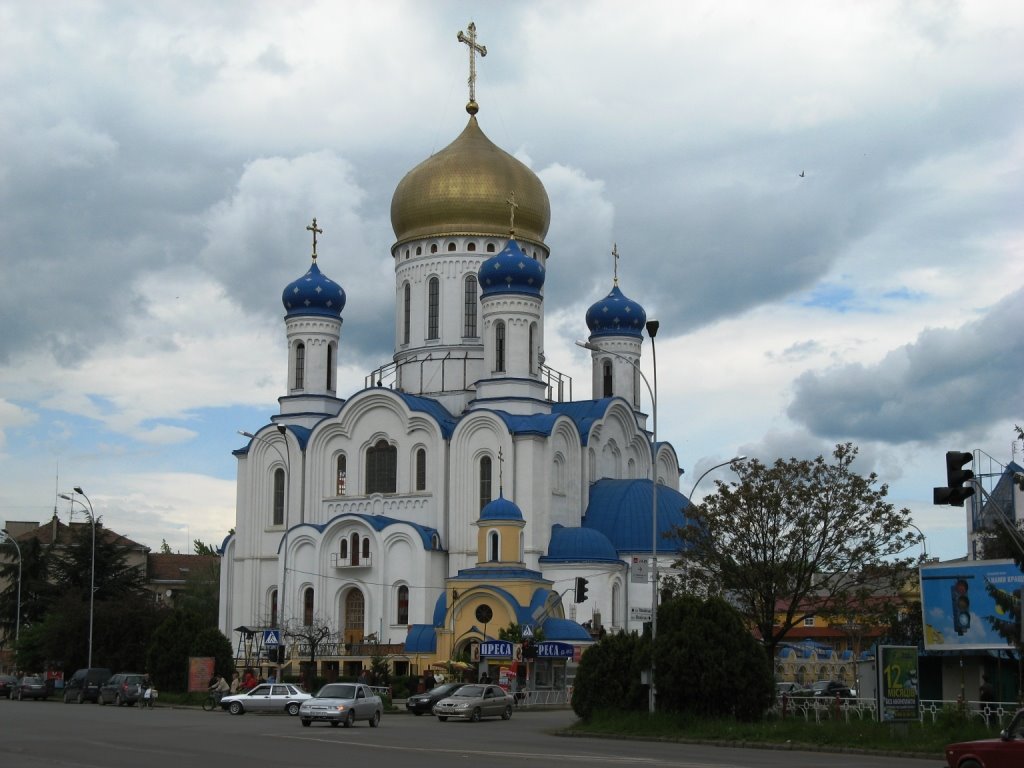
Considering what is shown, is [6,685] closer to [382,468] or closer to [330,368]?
[382,468]

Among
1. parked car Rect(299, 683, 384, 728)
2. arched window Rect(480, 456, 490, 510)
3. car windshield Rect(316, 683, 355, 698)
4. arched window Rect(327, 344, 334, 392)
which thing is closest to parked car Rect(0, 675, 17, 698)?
arched window Rect(327, 344, 334, 392)

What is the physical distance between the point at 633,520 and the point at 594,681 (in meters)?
23.3

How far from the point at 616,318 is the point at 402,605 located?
16.0 metres

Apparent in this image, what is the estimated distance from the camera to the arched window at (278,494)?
57.7 m

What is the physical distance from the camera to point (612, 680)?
102ft

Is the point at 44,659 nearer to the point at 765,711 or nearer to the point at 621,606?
the point at 621,606

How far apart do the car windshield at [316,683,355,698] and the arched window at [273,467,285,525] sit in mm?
26868

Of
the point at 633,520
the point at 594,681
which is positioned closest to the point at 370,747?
the point at 594,681

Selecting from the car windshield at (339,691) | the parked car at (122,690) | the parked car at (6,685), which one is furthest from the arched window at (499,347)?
the car windshield at (339,691)

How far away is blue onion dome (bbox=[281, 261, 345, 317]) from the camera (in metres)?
58.1

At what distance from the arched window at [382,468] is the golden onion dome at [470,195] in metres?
9.42

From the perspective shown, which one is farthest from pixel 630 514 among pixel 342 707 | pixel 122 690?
pixel 342 707

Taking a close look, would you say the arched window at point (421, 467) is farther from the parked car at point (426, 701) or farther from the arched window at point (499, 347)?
the parked car at point (426, 701)

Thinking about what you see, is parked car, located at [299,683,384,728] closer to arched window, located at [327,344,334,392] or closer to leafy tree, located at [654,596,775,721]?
leafy tree, located at [654,596,775,721]
